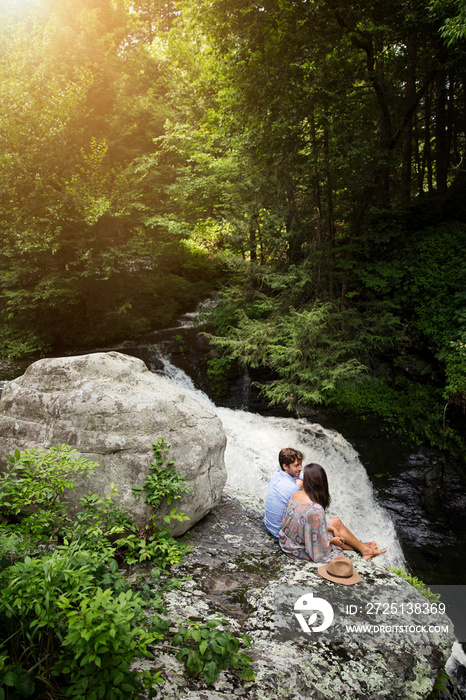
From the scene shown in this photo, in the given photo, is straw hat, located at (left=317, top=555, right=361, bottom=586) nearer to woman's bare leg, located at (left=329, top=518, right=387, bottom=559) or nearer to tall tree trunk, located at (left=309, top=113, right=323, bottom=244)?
woman's bare leg, located at (left=329, top=518, right=387, bottom=559)

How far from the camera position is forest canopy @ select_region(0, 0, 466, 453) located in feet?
26.3

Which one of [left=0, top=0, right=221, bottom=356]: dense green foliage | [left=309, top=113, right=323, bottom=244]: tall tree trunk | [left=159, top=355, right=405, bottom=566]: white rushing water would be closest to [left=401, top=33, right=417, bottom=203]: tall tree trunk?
[left=309, top=113, right=323, bottom=244]: tall tree trunk

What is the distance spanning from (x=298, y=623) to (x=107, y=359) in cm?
303

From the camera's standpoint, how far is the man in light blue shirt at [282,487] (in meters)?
3.65

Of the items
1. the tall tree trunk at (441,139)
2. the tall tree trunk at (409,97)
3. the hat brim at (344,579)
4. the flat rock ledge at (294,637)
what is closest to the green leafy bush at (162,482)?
the flat rock ledge at (294,637)

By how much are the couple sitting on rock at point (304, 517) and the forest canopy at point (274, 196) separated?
3.84 m

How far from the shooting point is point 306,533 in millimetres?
3350

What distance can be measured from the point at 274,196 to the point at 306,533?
8372 mm

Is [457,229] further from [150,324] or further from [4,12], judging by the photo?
[4,12]

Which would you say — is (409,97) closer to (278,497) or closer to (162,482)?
(278,497)

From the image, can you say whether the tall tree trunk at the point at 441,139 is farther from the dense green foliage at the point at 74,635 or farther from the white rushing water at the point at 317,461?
the dense green foliage at the point at 74,635

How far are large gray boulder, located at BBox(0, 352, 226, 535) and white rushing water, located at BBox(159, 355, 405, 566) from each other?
8.77 feet

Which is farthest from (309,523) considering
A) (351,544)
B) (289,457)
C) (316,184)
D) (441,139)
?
(441,139)

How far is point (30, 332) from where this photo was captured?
11023mm
